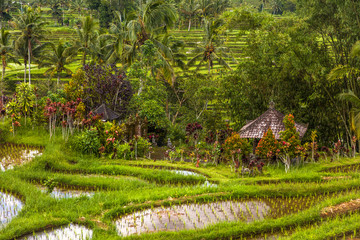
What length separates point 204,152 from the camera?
14.6 metres

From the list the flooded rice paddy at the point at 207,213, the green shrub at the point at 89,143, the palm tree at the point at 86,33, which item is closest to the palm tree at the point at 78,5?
the palm tree at the point at 86,33

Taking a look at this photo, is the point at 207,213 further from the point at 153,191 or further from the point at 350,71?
the point at 350,71

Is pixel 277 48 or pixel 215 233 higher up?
pixel 277 48

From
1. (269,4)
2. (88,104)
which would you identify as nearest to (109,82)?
(88,104)

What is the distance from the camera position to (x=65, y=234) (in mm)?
7320

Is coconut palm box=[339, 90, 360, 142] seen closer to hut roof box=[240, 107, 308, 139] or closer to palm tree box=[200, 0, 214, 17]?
hut roof box=[240, 107, 308, 139]

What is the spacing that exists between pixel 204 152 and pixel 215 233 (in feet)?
24.5

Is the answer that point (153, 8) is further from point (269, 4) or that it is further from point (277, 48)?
point (269, 4)

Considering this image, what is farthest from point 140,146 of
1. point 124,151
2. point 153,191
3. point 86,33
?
point 86,33

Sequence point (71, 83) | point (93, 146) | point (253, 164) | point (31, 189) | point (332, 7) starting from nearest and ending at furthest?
1. point (31, 189)
2. point (253, 164)
3. point (93, 146)
4. point (332, 7)
5. point (71, 83)

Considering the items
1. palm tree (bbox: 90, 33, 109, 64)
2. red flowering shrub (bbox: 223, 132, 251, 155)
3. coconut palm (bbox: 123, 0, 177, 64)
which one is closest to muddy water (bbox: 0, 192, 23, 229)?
red flowering shrub (bbox: 223, 132, 251, 155)

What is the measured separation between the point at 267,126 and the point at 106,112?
6802mm

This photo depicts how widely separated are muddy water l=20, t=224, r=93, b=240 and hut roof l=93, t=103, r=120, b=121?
8854 millimetres

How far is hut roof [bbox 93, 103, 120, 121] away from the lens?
640 inches
